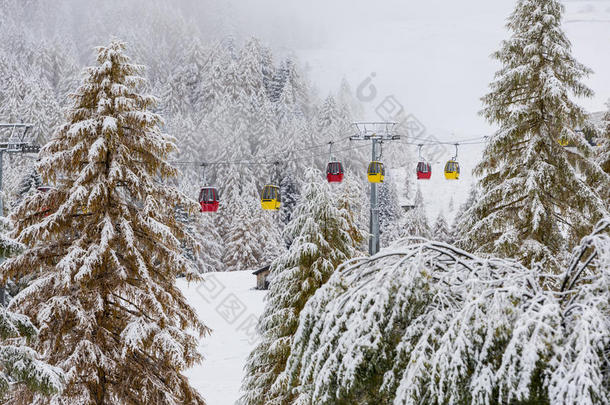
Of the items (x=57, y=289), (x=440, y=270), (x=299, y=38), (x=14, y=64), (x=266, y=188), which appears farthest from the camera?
(x=299, y=38)

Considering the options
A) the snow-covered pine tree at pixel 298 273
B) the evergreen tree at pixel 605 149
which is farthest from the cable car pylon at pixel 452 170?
the snow-covered pine tree at pixel 298 273

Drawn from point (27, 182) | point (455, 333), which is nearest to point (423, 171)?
point (455, 333)

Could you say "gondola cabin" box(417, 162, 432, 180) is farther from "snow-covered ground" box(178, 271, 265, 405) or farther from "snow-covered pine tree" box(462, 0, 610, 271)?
"snow-covered pine tree" box(462, 0, 610, 271)

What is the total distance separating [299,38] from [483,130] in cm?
5680

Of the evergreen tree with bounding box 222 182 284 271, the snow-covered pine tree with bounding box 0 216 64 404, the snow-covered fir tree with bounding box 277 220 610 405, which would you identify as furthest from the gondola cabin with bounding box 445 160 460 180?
the evergreen tree with bounding box 222 182 284 271

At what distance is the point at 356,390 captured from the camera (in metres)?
4.39

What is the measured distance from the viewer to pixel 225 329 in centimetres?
2909

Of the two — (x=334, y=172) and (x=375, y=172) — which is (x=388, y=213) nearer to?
(x=334, y=172)

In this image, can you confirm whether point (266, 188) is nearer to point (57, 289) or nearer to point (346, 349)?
point (57, 289)

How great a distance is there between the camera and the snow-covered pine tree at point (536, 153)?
11.9 m

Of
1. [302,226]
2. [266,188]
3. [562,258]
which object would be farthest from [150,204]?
[266,188]

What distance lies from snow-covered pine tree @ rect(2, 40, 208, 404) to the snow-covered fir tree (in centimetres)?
555

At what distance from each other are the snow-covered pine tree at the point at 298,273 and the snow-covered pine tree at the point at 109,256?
1498mm

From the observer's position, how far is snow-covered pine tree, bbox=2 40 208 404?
9242 millimetres
